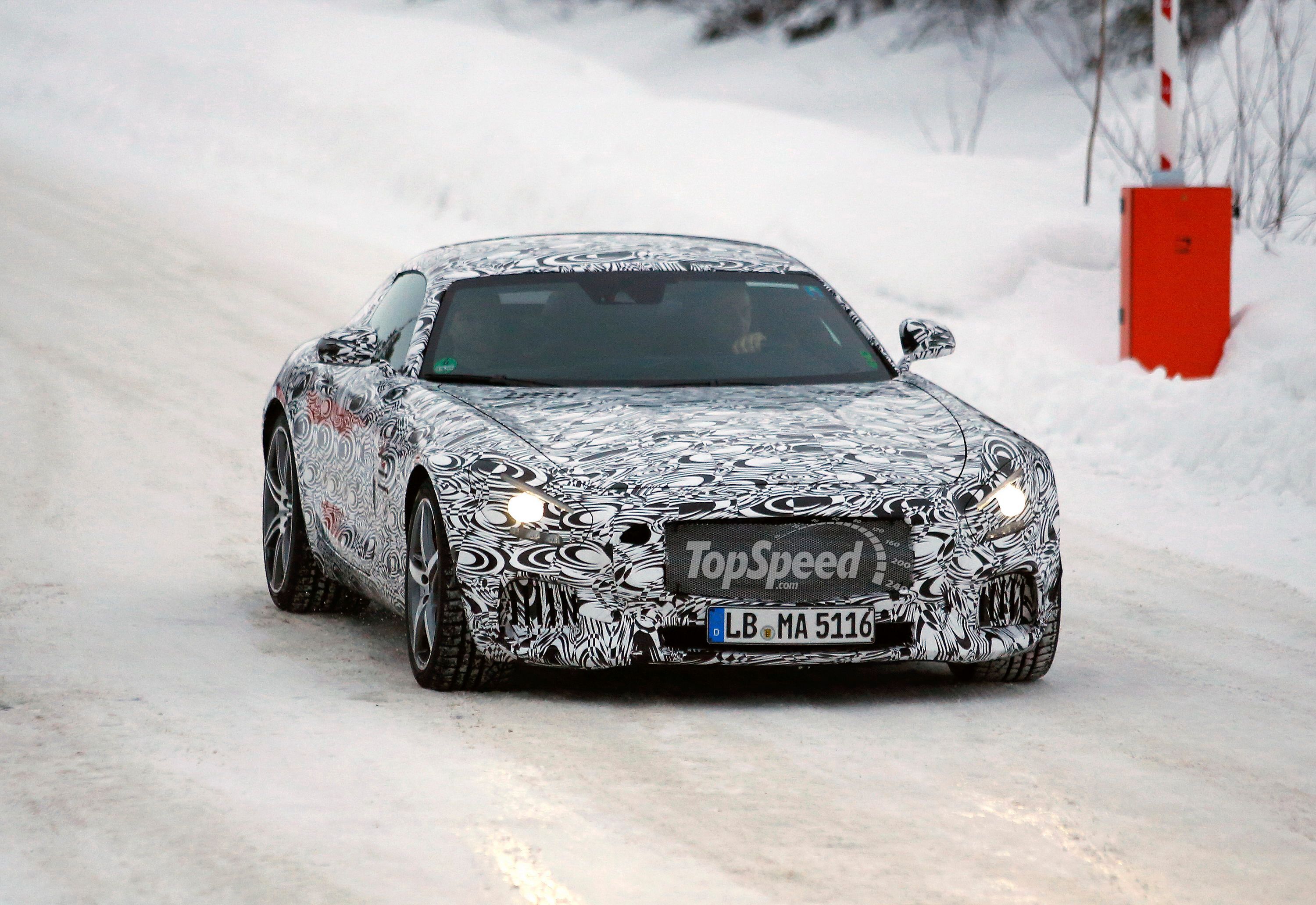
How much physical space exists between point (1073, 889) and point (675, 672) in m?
2.54

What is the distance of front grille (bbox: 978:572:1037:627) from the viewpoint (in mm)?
6164

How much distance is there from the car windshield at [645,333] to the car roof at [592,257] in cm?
6

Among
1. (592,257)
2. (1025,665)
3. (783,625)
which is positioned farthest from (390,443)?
(1025,665)

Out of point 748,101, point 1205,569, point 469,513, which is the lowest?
point 1205,569

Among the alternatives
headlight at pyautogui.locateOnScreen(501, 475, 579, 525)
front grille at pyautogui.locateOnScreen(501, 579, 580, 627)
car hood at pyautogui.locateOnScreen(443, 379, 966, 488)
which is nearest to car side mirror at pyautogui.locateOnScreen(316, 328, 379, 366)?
car hood at pyautogui.locateOnScreen(443, 379, 966, 488)

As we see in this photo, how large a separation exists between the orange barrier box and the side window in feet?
20.2

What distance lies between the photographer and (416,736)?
5.63 m

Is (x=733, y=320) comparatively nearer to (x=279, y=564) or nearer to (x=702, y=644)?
(x=702, y=644)

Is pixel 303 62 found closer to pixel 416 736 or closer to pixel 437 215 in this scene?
pixel 437 215

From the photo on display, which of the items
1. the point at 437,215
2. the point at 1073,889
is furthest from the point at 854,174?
the point at 1073,889

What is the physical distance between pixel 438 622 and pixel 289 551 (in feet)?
6.81

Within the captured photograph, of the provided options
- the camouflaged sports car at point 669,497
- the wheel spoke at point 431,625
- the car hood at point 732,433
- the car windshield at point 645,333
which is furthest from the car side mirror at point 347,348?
the wheel spoke at point 431,625

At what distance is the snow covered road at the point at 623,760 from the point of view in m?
4.40

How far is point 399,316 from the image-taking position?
783 centimetres
